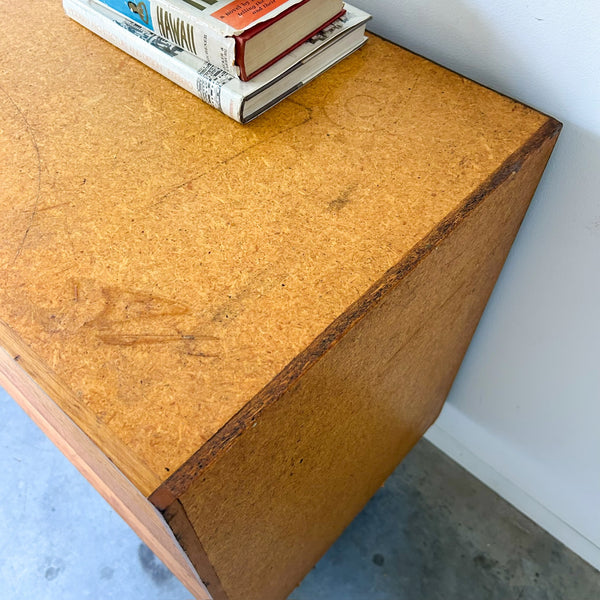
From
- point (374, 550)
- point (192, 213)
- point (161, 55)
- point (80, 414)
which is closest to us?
point (80, 414)

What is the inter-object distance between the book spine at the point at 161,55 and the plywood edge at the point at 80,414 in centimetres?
33

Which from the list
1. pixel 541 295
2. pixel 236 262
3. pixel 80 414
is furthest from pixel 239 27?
pixel 541 295

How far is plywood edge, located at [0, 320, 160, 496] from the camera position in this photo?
41 centimetres

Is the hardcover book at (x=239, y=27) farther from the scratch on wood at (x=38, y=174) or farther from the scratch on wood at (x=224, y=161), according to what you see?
the scratch on wood at (x=38, y=174)

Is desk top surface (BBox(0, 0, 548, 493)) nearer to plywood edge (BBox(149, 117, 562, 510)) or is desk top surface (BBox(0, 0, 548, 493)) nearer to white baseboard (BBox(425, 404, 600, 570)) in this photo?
plywood edge (BBox(149, 117, 562, 510))

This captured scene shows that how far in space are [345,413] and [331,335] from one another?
0.17m

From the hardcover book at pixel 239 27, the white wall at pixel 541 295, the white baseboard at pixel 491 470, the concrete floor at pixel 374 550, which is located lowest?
the concrete floor at pixel 374 550

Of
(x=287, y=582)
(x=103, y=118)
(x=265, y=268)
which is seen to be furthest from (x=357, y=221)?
(x=287, y=582)

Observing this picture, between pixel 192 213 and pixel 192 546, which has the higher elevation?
pixel 192 213

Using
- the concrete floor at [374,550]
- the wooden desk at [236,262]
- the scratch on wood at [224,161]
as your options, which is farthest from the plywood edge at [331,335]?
the concrete floor at [374,550]

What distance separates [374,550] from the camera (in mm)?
1103

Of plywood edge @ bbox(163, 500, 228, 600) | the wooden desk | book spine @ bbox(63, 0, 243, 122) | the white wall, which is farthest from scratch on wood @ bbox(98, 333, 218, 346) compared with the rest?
the white wall

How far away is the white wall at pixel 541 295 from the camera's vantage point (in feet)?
2.08

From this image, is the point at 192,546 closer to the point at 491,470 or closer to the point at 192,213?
the point at 192,213
